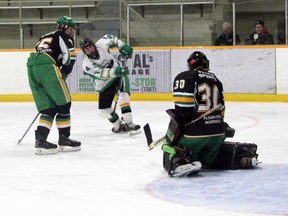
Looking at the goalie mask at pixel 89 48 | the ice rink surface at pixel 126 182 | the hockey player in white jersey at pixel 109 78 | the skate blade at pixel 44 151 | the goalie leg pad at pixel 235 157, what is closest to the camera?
the ice rink surface at pixel 126 182

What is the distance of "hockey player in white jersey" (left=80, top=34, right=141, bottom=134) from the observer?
6.91 m

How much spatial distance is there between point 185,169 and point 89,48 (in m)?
2.92

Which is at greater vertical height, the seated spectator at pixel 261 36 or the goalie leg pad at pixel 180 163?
the seated spectator at pixel 261 36

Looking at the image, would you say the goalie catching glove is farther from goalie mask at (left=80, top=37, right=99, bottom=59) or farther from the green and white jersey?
goalie mask at (left=80, top=37, right=99, bottom=59)

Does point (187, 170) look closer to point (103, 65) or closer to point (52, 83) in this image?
point (52, 83)

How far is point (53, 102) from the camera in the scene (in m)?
5.61

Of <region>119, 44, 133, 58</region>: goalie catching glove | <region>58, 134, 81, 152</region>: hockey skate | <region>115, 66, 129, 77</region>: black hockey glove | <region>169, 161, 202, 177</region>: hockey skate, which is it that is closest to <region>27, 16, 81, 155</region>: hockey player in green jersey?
<region>58, 134, 81, 152</region>: hockey skate

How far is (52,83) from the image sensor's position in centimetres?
548

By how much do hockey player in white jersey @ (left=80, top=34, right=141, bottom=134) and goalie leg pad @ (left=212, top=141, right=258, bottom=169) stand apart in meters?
2.40

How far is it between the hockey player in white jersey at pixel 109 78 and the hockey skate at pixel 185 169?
2608mm

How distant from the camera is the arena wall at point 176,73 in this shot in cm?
1032

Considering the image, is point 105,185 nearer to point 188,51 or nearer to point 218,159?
point 218,159

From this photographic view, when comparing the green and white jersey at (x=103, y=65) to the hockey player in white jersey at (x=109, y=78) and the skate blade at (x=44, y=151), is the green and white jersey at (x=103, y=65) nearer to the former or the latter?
the hockey player in white jersey at (x=109, y=78)

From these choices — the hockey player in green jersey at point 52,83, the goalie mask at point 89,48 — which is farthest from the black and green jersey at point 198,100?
the goalie mask at point 89,48
